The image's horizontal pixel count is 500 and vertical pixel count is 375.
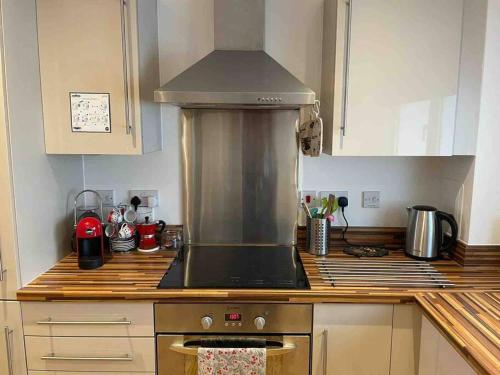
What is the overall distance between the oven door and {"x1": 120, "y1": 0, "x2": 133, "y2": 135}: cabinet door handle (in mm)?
911

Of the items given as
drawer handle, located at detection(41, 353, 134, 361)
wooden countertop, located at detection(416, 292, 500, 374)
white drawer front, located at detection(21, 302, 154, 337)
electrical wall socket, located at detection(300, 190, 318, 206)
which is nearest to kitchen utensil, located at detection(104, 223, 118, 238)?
white drawer front, located at detection(21, 302, 154, 337)

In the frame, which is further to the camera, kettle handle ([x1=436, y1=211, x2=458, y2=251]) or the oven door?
kettle handle ([x1=436, y1=211, x2=458, y2=251])

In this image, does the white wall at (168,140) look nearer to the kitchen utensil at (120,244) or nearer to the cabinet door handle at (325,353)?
the kitchen utensil at (120,244)

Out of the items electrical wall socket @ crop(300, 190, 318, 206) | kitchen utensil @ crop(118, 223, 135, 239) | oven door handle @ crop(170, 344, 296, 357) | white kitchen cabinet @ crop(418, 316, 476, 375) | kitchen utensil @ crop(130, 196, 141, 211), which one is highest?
electrical wall socket @ crop(300, 190, 318, 206)

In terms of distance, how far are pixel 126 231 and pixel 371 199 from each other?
4.31 ft

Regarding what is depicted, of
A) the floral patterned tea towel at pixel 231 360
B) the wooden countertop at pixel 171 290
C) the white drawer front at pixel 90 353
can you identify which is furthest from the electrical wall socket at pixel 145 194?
the floral patterned tea towel at pixel 231 360

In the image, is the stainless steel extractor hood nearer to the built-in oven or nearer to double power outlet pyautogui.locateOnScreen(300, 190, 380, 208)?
double power outlet pyautogui.locateOnScreen(300, 190, 380, 208)

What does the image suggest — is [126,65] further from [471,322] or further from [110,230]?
[471,322]

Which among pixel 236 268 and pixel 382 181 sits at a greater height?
pixel 382 181

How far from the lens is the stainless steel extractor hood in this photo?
1478mm

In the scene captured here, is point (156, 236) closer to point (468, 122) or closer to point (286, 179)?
point (286, 179)

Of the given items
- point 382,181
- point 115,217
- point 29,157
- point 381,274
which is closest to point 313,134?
point 382,181

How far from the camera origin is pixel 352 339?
147 centimetres

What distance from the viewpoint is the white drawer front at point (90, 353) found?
1.48 meters
